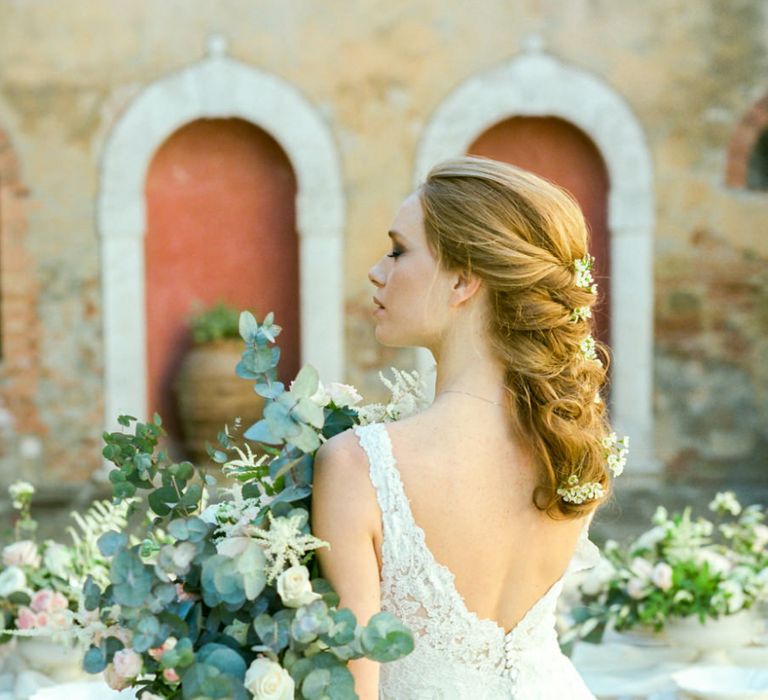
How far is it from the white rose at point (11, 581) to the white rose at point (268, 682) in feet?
5.31

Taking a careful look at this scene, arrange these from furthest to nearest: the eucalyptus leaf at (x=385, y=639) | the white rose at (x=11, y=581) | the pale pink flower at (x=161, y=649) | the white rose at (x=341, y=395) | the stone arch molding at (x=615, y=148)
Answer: the stone arch molding at (x=615, y=148), the white rose at (x=11, y=581), the white rose at (x=341, y=395), the pale pink flower at (x=161, y=649), the eucalyptus leaf at (x=385, y=639)

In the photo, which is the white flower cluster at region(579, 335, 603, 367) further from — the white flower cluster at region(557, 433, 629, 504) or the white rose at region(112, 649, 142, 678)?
the white rose at region(112, 649, 142, 678)

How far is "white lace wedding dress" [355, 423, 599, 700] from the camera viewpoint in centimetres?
153

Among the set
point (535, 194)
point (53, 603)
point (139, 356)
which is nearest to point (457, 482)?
point (535, 194)

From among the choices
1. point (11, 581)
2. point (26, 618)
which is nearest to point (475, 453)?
point (26, 618)

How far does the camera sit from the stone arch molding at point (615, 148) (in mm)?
8156

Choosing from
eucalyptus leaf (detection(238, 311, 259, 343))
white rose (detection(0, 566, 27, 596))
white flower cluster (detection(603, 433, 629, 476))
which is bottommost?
white rose (detection(0, 566, 27, 596))

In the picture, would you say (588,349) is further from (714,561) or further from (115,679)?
(714,561)

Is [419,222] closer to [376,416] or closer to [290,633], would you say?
[376,416]

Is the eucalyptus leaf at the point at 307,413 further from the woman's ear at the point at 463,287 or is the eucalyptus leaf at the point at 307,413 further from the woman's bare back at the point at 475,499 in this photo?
the woman's ear at the point at 463,287

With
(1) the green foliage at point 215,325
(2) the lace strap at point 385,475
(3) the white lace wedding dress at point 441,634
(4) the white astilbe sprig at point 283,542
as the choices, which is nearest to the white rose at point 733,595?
(3) the white lace wedding dress at point 441,634

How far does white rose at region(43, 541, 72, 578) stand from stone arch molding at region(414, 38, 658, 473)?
5536 mm

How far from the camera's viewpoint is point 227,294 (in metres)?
8.57

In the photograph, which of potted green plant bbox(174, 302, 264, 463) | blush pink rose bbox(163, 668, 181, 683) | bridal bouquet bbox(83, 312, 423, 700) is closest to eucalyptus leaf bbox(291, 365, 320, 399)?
bridal bouquet bbox(83, 312, 423, 700)
